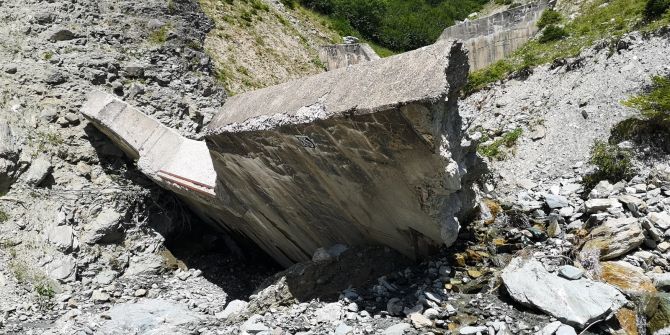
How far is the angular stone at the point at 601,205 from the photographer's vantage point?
4.68 metres

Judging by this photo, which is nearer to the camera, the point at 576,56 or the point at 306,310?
the point at 306,310

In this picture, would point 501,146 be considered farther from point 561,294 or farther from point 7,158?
point 7,158

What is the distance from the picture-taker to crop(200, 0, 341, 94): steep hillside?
1103cm

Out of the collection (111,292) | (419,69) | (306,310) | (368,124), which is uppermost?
(419,69)

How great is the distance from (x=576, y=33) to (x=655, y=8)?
9.00ft

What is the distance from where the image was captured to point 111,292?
253 inches

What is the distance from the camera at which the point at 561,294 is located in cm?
368

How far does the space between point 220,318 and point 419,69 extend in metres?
3.37

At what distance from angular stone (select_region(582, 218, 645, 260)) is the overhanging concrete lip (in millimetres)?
2130

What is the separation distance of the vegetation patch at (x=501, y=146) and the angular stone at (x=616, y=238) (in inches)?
139

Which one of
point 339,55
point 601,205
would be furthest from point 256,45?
point 601,205

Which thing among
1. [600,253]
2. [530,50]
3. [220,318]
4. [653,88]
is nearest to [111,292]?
[220,318]

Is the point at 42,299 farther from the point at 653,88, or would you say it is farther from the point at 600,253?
the point at 653,88

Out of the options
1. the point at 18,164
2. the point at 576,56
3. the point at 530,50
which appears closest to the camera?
the point at 18,164
